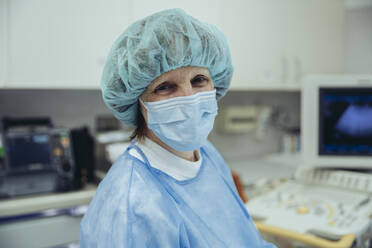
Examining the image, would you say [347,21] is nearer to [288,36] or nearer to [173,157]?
[288,36]

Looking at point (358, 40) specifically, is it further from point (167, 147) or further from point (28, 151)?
point (28, 151)

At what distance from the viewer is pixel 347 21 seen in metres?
2.88

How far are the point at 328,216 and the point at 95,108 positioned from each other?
54.5 inches

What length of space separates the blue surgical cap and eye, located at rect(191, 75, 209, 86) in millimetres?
33

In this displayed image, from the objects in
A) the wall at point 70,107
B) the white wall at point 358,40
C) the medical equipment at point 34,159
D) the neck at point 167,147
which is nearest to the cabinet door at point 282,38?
the white wall at point 358,40

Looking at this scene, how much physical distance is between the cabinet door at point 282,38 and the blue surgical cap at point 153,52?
1.20 m

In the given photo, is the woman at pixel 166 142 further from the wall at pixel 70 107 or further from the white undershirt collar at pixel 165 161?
the wall at pixel 70 107

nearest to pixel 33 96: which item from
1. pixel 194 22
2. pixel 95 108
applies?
pixel 95 108

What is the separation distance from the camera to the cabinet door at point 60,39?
1428 mm

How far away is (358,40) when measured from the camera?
2840 mm

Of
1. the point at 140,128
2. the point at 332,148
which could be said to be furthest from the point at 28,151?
the point at 332,148

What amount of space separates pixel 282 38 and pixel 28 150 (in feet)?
5.77

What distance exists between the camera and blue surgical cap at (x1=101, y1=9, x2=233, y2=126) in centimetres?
80

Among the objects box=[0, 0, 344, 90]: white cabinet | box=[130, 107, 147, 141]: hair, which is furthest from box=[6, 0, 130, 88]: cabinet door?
box=[130, 107, 147, 141]: hair
